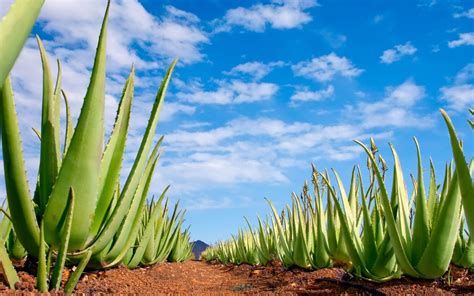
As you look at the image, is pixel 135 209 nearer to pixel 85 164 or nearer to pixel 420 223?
pixel 85 164

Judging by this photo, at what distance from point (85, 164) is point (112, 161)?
0.73 ft

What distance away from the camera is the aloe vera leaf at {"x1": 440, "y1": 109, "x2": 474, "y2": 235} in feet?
4.63

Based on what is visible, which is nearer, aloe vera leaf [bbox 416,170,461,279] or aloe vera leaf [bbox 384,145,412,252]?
aloe vera leaf [bbox 416,170,461,279]

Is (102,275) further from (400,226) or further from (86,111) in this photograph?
(400,226)

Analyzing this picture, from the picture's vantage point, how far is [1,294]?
4.43 ft

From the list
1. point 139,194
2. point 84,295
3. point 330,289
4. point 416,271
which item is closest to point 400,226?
point 416,271

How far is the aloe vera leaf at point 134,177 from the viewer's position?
163 centimetres

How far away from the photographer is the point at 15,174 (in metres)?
1.44

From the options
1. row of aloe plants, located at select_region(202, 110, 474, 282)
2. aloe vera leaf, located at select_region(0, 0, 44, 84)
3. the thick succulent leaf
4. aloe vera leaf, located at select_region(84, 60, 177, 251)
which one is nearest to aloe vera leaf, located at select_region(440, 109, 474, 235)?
row of aloe plants, located at select_region(202, 110, 474, 282)

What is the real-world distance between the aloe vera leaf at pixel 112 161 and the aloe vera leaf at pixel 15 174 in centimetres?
22

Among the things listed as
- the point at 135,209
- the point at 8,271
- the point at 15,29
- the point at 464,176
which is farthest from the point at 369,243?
the point at 15,29

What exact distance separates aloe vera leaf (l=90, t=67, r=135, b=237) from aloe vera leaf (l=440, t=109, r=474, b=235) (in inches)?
45.1

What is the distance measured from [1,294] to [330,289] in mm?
2290

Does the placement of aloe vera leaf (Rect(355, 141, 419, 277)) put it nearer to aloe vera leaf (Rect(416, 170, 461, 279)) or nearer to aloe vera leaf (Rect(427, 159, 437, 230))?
aloe vera leaf (Rect(416, 170, 461, 279))
